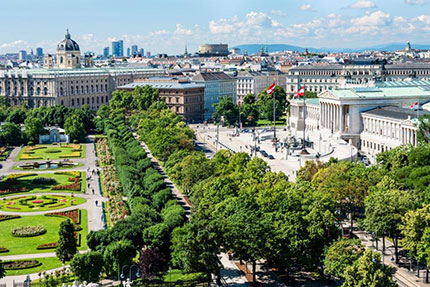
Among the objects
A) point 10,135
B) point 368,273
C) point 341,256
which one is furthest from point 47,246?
point 10,135

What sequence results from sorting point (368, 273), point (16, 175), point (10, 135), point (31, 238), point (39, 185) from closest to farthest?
point (368, 273) < point (31, 238) < point (39, 185) < point (16, 175) < point (10, 135)

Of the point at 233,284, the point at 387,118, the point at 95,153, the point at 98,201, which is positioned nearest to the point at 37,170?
the point at 95,153

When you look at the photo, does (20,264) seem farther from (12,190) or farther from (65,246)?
(12,190)

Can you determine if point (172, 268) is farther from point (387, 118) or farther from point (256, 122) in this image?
point (256, 122)

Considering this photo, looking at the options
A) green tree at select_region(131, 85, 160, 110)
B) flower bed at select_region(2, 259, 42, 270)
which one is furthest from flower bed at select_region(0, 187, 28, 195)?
green tree at select_region(131, 85, 160, 110)

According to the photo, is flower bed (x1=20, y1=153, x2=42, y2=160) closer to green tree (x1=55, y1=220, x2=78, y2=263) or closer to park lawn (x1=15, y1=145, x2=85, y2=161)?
park lawn (x1=15, y1=145, x2=85, y2=161)
